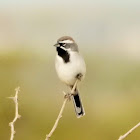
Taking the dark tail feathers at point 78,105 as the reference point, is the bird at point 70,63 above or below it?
above

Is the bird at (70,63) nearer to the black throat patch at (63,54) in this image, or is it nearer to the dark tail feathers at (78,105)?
the black throat patch at (63,54)

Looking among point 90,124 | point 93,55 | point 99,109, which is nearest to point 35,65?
point 93,55

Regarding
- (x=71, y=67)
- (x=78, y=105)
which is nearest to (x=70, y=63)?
(x=71, y=67)

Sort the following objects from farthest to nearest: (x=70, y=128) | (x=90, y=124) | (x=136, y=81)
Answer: (x=136, y=81)
(x=90, y=124)
(x=70, y=128)

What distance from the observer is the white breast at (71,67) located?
3.29m

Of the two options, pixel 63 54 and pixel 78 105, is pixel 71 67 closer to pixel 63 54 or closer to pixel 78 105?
pixel 63 54

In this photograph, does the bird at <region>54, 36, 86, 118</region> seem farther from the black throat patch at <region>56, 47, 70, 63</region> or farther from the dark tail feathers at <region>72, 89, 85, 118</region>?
the dark tail feathers at <region>72, 89, 85, 118</region>

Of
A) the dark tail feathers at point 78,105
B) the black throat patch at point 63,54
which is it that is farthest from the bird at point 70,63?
the dark tail feathers at point 78,105

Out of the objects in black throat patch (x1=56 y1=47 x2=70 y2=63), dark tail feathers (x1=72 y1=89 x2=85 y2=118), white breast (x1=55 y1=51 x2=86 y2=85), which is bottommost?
dark tail feathers (x1=72 y1=89 x2=85 y2=118)

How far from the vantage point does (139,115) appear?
27.9 feet

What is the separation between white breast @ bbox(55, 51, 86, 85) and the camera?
3293mm

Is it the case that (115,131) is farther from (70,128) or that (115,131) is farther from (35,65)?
(35,65)

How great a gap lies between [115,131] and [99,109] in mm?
1596

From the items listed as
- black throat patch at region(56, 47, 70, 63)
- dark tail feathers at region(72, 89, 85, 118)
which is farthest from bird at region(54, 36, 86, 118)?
dark tail feathers at region(72, 89, 85, 118)
